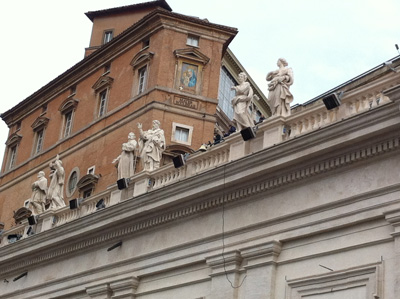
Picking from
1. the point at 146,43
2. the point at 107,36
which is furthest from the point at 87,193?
the point at 107,36

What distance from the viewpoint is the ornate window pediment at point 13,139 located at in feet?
149

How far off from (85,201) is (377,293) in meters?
11.9

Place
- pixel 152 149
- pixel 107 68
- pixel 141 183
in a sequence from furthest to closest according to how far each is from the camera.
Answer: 1. pixel 107 68
2. pixel 152 149
3. pixel 141 183

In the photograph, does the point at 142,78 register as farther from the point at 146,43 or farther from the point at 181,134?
the point at 181,134

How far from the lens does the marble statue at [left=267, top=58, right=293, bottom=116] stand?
66.8ft

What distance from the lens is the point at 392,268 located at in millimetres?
16469

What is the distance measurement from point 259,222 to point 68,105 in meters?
23.6

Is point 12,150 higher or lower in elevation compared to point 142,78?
higher

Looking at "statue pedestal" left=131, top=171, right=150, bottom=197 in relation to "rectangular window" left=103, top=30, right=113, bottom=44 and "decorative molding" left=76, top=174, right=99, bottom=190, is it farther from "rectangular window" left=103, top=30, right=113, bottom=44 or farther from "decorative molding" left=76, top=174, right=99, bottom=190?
"rectangular window" left=103, top=30, right=113, bottom=44

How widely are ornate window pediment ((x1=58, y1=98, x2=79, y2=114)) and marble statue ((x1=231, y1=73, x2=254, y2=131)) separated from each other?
20473 mm

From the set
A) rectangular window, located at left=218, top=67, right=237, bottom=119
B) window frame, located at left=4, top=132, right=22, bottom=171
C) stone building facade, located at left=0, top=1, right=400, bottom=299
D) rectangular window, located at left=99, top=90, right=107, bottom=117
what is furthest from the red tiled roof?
stone building facade, located at left=0, top=1, right=400, bottom=299

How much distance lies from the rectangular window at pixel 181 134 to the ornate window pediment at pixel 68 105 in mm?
7606

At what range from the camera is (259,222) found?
1959cm

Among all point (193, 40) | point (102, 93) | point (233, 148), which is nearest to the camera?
point (233, 148)
